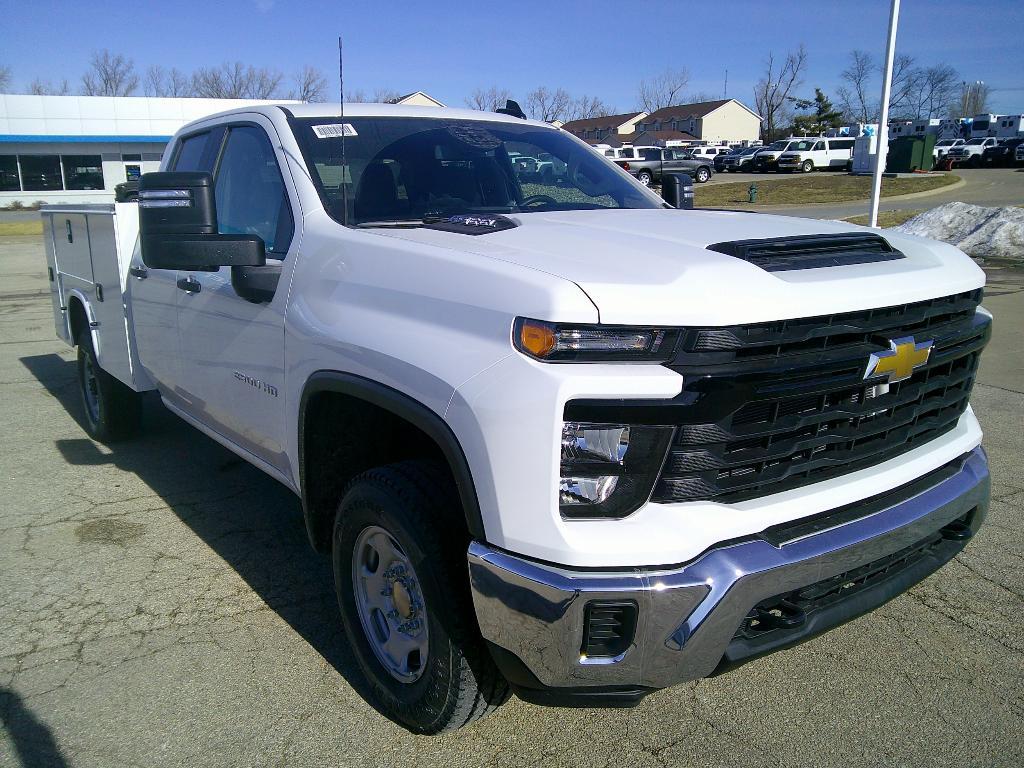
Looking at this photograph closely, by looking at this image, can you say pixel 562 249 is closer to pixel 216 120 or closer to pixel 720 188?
pixel 216 120

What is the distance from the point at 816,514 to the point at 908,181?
130 ft

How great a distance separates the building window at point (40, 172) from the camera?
1623 inches

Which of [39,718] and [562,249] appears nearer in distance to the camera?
[562,249]

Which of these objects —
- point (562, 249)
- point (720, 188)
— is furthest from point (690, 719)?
point (720, 188)

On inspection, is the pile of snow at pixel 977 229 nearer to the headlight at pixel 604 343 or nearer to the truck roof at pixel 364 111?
the truck roof at pixel 364 111

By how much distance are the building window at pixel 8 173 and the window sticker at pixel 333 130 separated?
148 ft

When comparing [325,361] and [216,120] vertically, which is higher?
[216,120]

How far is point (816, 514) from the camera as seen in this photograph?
88.9 inches

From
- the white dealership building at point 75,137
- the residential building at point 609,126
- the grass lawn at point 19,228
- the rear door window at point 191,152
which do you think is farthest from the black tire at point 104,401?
the residential building at point 609,126

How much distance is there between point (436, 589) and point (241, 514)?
259cm

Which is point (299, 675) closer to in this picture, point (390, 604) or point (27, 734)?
point (390, 604)

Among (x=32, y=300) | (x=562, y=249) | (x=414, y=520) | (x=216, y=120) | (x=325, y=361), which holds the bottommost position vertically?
(x=32, y=300)

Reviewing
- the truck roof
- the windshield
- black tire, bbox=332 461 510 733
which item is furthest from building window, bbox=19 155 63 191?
black tire, bbox=332 461 510 733

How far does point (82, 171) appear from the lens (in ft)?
139
